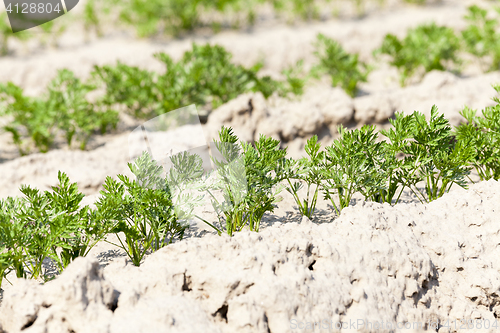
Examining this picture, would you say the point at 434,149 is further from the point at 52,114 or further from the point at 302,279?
the point at 52,114

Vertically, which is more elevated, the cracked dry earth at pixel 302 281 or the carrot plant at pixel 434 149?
the carrot plant at pixel 434 149

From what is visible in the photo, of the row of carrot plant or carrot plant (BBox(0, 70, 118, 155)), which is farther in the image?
carrot plant (BBox(0, 70, 118, 155))

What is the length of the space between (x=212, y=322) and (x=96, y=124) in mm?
3995

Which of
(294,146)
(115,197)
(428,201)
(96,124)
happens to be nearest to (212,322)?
(115,197)

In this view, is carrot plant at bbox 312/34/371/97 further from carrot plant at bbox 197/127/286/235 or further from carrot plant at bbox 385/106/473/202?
carrot plant at bbox 197/127/286/235

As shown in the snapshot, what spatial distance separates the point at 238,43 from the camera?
382 inches

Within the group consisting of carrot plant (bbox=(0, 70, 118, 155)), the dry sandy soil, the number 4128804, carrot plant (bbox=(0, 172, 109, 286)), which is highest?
the number 4128804

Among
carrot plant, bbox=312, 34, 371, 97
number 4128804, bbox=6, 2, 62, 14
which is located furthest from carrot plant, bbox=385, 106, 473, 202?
number 4128804, bbox=6, 2, 62, 14

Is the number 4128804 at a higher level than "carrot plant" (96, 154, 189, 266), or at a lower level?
higher

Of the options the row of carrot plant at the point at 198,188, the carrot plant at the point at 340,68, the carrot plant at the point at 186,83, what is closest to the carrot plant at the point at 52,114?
the carrot plant at the point at 186,83

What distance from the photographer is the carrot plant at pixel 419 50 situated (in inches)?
287

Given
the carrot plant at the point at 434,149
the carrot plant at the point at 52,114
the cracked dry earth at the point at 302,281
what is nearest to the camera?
the cracked dry earth at the point at 302,281

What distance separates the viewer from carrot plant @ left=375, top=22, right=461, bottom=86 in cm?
729

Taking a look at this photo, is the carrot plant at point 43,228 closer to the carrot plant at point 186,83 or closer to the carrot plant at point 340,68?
the carrot plant at point 186,83
